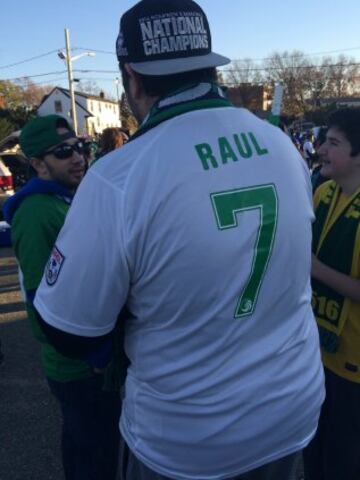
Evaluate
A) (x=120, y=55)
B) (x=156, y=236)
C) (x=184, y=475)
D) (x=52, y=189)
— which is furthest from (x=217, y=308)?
(x=52, y=189)

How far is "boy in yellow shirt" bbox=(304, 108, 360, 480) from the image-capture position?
6.99 ft

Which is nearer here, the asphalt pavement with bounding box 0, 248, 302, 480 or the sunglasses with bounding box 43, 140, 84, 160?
the sunglasses with bounding box 43, 140, 84, 160

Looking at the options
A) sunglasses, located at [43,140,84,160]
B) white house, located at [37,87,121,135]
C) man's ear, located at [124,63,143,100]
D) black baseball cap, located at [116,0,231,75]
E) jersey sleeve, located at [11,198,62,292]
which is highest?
black baseball cap, located at [116,0,231,75]

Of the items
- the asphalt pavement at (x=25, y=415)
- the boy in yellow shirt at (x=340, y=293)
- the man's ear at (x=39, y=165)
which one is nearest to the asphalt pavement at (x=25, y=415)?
the asphalt pavement at (x=25, y=415)

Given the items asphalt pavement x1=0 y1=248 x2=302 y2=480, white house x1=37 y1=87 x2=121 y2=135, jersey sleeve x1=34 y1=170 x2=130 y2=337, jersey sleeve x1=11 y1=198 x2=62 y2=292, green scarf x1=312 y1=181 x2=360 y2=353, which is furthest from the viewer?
white house x1=37 y1=87 x2=121 y2=135

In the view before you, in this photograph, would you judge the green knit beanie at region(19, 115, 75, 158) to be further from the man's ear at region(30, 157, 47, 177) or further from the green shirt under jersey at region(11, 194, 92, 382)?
the green shirt under jersey at region(11, 194, 92, 382)

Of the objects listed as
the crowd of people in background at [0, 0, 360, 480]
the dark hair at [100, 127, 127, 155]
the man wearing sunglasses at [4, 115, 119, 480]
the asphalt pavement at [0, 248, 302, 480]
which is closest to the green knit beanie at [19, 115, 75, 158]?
the man wearing sunglasses at [4, 115, 119, 480]

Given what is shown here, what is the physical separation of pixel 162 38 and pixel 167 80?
10 centimetres

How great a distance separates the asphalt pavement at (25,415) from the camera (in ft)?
9.50

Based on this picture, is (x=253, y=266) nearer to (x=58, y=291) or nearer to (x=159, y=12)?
(x=58, y=291)

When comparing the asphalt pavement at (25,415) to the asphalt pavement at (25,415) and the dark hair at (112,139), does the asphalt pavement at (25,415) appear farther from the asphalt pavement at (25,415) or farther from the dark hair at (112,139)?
the dark hair at (112,139)

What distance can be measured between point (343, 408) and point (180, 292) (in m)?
1.42

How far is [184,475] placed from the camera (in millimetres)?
1276

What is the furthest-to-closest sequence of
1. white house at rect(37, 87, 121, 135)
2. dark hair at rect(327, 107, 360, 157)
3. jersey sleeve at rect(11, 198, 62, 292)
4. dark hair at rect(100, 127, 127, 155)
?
1. white house at rect(37, 87, 121, 135)
2. dark hair at rect(100, 127, 127, 155)
3. dark hair at rect(327, 107, 360, 157)
4. jersey sleeve at rect(11, 198, 62, 292)
